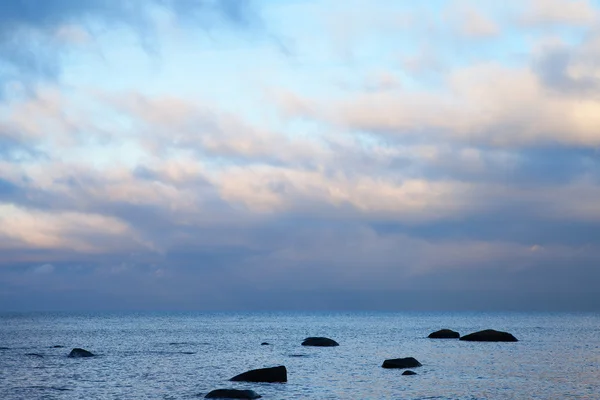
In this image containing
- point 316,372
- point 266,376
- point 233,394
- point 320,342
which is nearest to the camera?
point 233,394

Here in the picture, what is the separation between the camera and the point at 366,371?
61.8m

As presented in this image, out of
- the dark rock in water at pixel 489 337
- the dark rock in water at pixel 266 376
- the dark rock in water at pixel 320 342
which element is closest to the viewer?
the dark rock in water at pixel 266 376

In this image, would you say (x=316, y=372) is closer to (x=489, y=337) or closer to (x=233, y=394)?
(x=233, y=394)

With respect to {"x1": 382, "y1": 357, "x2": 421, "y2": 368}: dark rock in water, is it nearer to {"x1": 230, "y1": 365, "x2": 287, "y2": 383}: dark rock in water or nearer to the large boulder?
{"x1": 230, "y1": 365, "x2": 287, "y2": 383}: dark rock in water

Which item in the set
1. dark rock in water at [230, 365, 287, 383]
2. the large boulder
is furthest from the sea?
the large boulder

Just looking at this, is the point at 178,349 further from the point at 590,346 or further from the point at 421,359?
the point at 590,346

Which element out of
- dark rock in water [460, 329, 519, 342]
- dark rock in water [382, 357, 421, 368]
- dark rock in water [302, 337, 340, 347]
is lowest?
dark rock in water [382, 357, 421, 368]

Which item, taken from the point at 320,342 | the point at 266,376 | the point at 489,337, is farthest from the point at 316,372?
the point at 489,337

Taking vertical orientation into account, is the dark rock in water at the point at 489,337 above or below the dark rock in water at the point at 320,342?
above

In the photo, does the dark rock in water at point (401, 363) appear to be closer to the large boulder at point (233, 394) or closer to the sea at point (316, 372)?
the sea at point (316, 372)

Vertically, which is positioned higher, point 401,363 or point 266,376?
point 401,363

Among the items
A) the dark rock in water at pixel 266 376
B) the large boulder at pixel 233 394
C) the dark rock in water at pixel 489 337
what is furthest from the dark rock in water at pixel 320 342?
the large boulder at pixel 233 394

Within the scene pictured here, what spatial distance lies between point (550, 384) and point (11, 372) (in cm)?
4881

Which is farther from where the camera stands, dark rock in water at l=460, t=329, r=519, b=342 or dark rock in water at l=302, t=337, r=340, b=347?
dark rock in water at l=460, t=329, r=519, b=342
